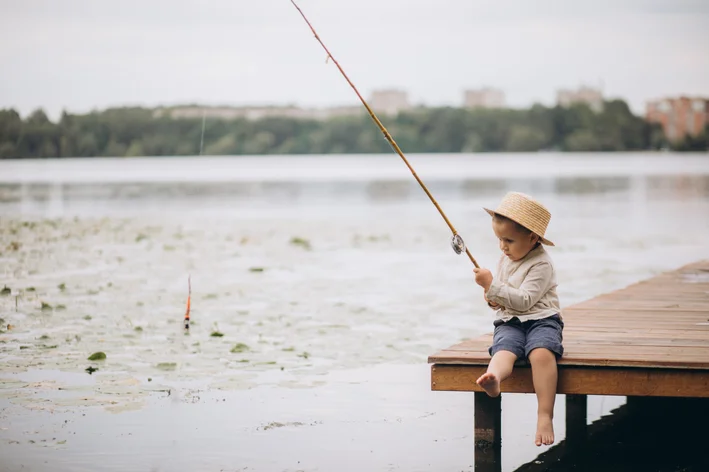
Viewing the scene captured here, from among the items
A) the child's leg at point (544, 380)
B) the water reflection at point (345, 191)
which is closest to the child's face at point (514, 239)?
the child's leg at point (544, 380)

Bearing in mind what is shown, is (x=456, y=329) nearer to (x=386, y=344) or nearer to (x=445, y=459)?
(x=386, y=344)

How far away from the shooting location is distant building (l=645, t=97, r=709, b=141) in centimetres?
5116

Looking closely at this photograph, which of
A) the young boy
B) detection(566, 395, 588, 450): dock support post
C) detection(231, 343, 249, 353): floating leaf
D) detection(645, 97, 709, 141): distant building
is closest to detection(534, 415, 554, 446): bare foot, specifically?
the young boy

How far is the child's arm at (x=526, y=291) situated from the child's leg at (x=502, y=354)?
0.10 metres

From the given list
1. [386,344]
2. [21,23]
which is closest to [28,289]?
[386,344]

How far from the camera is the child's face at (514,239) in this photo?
4520 millimetres

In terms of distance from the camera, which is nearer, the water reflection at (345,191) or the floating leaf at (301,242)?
the floating leaf at (301,242)

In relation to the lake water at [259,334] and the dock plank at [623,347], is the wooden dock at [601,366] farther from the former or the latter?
the lake water at [259,334]

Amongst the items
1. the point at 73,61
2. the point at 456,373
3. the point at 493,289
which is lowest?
the point at 456,373

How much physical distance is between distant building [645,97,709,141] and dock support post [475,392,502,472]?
1890 inches

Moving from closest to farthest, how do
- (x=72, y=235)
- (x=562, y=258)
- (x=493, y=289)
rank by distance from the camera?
1. (x=493, y=289)
2. (x=562, y=258)
3. (x=72, y=235)

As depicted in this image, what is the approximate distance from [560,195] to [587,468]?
880 inches

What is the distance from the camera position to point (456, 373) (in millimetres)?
4543

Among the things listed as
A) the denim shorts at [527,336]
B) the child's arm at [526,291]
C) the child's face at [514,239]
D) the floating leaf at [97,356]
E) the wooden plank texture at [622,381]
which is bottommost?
the floating leaf at [97,356]
